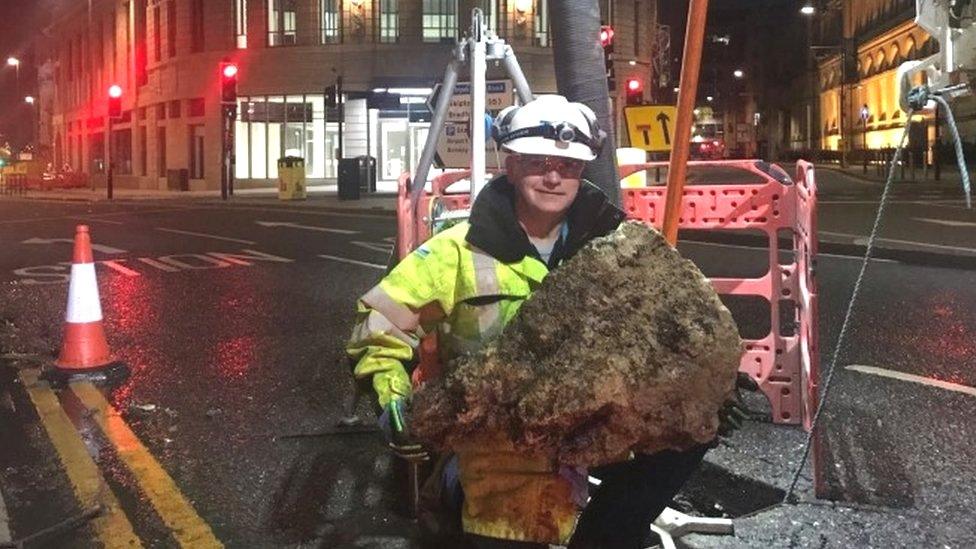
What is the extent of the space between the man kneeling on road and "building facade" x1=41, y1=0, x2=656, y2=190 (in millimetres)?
31644

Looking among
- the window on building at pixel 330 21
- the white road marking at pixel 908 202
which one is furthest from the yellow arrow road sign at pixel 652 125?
the window on building at pixel 330 21

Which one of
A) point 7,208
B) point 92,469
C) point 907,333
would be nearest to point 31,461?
point 92,469

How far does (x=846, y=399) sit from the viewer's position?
5.85m

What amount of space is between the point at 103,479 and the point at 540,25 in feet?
112

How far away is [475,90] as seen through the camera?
4625 millimetres

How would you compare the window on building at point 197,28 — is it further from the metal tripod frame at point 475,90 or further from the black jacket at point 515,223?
the black jacket at point 515,223

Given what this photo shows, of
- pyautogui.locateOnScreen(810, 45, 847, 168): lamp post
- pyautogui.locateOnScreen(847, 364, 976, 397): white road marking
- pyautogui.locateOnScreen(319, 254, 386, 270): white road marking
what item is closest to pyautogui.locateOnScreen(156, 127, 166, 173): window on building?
pyautogui.locateOnScreen(810, 45, 847, 168): lamp post

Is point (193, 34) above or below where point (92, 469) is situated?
above

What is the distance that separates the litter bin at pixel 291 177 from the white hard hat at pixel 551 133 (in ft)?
91.0

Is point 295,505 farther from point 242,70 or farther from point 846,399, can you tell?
point 242,70

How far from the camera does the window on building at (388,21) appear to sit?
3747cm

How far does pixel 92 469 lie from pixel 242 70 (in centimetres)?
3564

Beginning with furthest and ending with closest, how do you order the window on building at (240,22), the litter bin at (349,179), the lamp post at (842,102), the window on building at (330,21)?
the lamp post at (842,102), the window on building at (240,22), the window on building at (330,21), the litter bin at (349,179)

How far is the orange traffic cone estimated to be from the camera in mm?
6762
